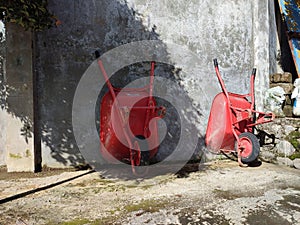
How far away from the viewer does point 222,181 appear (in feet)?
10.6

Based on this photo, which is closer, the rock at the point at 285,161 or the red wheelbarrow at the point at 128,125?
the red wheelbarrow at the point at 128,125

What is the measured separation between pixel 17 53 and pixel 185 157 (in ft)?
9.27

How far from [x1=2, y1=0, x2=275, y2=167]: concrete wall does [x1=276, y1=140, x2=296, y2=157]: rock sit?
0.98m

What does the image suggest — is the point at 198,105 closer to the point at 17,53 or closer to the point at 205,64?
the point at 205,64

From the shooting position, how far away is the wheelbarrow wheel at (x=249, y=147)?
3584mm

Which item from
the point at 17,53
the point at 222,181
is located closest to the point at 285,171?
the point at 222,181

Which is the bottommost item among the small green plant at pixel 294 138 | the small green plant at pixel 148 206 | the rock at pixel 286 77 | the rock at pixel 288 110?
the small green plant at pixel 148 206

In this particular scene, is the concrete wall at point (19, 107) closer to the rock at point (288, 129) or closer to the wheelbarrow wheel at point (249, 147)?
the wheelbarrow wheel at point (249, 147)

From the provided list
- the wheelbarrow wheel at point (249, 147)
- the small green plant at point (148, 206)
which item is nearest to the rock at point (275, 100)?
the wheelbarrow wheel at point (249, 147)

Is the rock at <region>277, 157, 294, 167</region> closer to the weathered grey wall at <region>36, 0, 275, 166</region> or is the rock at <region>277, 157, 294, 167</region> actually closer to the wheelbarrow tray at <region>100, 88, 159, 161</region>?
the weathered grey wall at <region>36, 0, 275, 166</region>

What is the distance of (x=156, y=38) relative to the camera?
13.5ft

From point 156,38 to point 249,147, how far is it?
210 centimetres

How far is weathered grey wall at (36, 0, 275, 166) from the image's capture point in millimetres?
3695

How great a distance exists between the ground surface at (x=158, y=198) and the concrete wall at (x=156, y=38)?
72 cm
